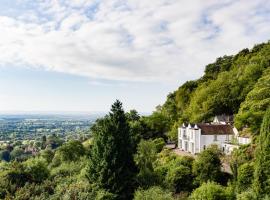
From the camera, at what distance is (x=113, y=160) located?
31516 millimetres

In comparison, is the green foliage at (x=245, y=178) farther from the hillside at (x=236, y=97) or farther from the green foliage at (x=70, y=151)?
the green foliage at (x=70, y=151)

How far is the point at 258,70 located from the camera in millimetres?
52750

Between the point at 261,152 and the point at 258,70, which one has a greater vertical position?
the point at 258,70

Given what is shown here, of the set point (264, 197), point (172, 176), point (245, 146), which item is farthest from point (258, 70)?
point (264, 197)

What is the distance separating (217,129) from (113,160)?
17534 mm

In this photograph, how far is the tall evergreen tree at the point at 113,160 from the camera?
3116cm

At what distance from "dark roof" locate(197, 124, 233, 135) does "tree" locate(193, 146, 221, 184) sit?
12.6m

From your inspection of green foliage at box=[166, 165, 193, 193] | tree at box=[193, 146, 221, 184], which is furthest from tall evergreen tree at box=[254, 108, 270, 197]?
green foliage at box=[166, 165, 193, 193]

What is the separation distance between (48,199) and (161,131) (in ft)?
111

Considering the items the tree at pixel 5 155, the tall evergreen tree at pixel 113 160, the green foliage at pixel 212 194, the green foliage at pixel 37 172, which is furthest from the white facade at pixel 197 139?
the tree at pixel 5 155

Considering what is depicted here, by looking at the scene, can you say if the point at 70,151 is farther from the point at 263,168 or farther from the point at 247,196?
the point at 263,168

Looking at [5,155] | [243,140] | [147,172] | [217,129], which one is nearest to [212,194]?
[147,172]

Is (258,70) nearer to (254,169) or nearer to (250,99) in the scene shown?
(250,99)

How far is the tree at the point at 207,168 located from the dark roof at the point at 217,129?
12.6 metres
